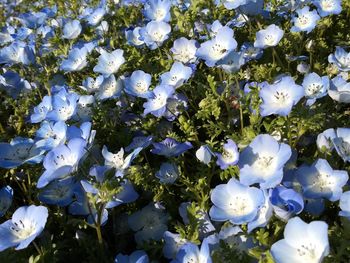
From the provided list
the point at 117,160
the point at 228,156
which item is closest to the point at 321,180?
the point at 228,156

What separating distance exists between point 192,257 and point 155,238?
1.20 feet

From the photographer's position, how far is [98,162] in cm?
229

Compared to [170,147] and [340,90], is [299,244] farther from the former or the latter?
[340,90]

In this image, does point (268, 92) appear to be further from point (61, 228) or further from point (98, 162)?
point (61, 228)

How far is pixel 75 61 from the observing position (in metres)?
3.24

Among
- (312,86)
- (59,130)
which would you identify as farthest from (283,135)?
(59,130)

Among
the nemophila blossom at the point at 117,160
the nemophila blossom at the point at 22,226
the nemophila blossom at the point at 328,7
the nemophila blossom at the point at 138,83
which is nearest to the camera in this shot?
the nemophila blossom at the point at 22,226

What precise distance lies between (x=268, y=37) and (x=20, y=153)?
1554mm

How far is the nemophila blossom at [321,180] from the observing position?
1792mm

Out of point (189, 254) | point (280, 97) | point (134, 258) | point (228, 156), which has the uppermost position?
point (280, 97)

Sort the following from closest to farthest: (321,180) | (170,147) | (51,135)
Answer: (321,180), (170,147), (51,135)

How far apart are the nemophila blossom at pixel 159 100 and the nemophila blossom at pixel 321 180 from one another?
0.92 metres

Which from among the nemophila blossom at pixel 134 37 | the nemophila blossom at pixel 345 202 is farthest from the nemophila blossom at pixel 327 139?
the nemophila blossom at pixel 134 37

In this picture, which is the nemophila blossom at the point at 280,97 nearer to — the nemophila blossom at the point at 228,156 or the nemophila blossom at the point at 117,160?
the nemophila blossom at the point at 228,156
